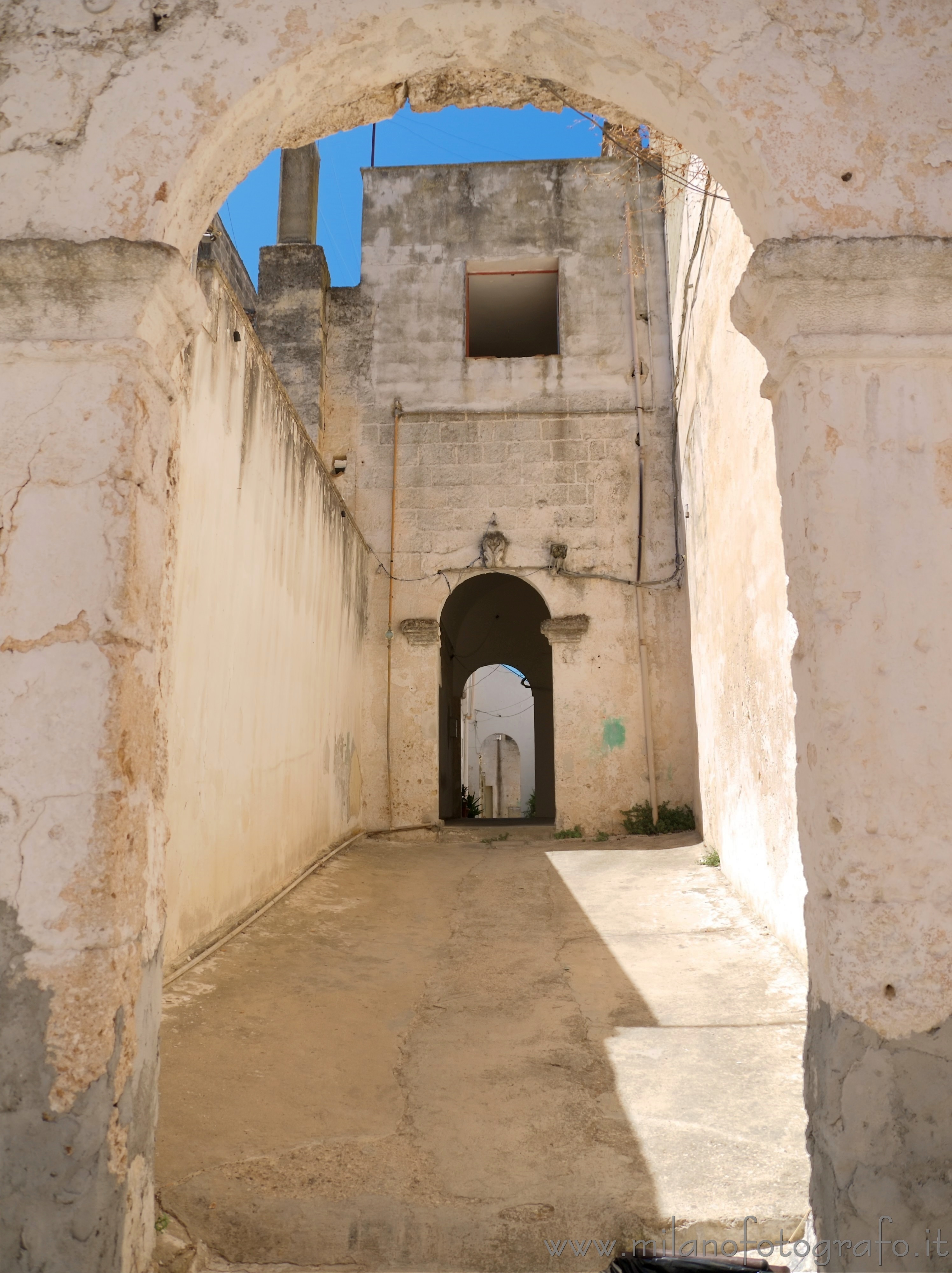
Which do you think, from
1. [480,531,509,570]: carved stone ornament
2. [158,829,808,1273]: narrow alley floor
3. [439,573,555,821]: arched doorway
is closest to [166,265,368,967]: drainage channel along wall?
[158,829,808,1273]: narrow alley floor

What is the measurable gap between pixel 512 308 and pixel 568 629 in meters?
4.23

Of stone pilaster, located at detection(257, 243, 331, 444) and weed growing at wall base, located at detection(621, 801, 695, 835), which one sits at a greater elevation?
stone pilaster, located at detection(257, 243, 331, 444)

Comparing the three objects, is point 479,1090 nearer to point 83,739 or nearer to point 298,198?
point 83,739

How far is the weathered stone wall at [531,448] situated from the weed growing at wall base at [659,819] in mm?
103

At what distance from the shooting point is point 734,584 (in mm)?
5738

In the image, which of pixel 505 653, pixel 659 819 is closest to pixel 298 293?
pixel 659 819

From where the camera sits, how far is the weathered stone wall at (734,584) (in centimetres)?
447

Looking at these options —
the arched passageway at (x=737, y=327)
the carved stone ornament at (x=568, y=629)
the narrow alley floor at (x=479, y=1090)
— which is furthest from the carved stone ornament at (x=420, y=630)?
the arched passageway at (x=737, y=327)

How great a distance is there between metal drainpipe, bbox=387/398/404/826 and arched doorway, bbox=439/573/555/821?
3.72 m

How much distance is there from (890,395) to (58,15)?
2.41m

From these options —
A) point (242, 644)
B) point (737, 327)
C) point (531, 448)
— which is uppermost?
point (531, 448)

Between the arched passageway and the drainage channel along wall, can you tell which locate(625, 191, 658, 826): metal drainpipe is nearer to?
the drainage channel along wall

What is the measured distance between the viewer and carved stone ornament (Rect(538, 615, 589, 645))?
30.5ft

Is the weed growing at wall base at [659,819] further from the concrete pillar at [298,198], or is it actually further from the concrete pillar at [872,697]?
the concrete pillar at [298,198]
